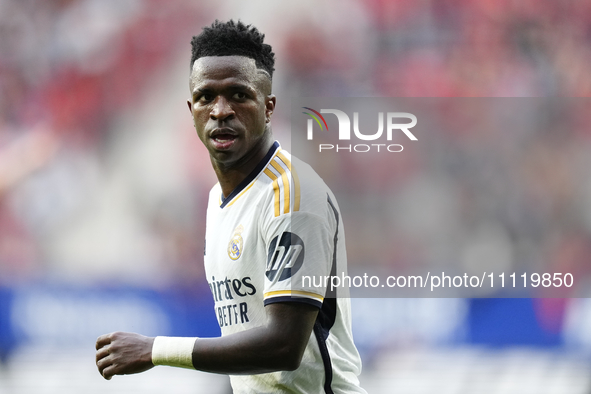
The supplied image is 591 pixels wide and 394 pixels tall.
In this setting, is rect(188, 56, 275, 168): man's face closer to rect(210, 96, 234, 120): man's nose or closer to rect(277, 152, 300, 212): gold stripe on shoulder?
rect(210, 96, 234, 120): man's nose

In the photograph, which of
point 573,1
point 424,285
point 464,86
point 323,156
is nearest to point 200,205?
point 323,156

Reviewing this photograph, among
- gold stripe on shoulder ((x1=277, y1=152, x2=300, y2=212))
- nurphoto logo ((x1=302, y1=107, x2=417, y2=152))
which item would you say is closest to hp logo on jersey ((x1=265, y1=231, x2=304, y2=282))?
gold stripe on shoulder ((x1=277, y1=152, x2=300, y2=212))

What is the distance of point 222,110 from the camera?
2170mm

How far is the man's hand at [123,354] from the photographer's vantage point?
196 cm

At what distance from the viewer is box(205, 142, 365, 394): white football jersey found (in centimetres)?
194

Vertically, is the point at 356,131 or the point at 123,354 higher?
the point at 356,131

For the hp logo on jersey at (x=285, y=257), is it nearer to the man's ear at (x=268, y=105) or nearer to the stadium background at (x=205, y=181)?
the man's ear at (x=268, y=105)

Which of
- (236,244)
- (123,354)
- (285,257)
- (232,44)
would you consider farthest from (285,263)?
(232,44)

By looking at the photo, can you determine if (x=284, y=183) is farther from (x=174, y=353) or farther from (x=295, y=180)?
(x=174, y=353)

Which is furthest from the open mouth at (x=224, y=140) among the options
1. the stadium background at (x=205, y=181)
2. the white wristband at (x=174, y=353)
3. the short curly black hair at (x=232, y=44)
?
the stadium background at (x=205, y=181)

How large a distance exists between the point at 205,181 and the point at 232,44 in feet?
8.84

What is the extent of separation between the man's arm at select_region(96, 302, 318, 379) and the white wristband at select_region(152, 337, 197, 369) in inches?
0.6

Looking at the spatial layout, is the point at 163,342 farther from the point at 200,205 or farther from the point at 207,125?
the point at 200,205

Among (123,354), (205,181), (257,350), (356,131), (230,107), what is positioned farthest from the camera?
(205,181)
